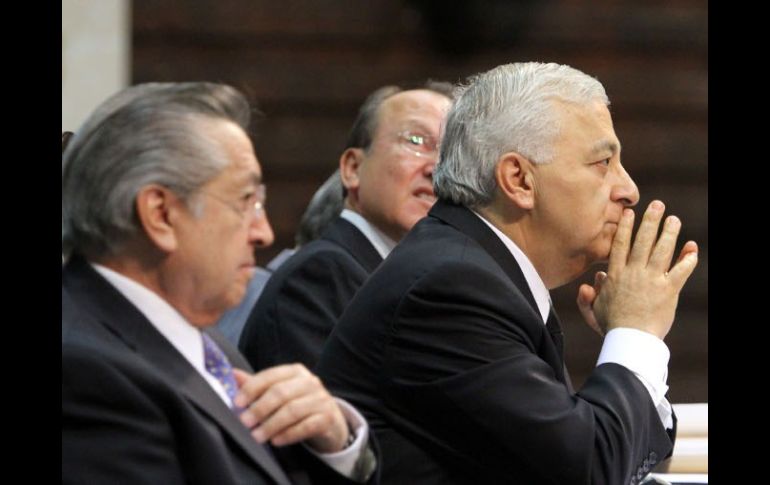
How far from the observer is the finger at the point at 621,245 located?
9.95 feet

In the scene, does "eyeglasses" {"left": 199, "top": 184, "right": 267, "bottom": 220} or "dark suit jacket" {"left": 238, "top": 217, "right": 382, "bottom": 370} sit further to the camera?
"dark suit jacket" {"left": 238, "top": 217, "right": 382, "bottom": 370}

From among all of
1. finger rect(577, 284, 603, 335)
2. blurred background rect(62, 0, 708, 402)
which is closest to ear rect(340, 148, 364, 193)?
finger rect(577, 284, 603, 335)

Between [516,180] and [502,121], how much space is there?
0.12 metres

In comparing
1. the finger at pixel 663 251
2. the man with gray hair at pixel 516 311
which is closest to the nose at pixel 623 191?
the man with gray hair at pixel 516 311

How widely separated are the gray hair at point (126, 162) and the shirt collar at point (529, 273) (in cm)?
83

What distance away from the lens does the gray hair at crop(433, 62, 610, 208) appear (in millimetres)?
3010

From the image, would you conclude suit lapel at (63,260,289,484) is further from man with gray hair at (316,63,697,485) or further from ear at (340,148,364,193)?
ear at (340,148,364,193)

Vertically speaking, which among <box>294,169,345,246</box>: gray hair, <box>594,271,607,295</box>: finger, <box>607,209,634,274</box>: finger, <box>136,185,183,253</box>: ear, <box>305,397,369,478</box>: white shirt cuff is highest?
<box>136,185,183,253</box>: ear

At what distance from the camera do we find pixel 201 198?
7.64ft

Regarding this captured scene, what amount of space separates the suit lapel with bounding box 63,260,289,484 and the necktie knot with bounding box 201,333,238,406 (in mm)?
104

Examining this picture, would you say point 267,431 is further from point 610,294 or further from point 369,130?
point 369,130

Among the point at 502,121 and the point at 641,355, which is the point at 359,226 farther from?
the point at 641,355

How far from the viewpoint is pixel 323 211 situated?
15.8 ft

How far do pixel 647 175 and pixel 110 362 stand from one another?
525cm
